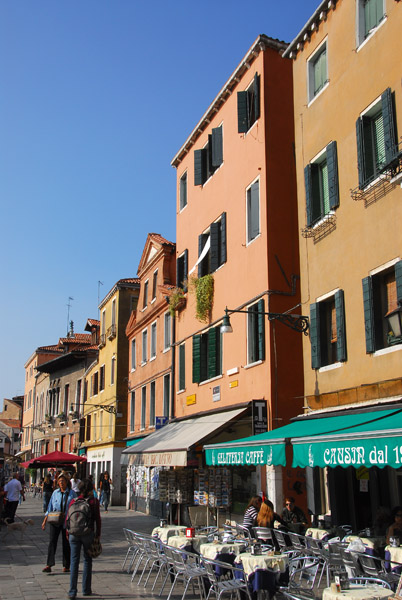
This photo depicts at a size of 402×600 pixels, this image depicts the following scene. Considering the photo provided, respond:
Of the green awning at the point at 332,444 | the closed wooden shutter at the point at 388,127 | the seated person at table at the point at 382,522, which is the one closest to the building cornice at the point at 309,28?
the closed wooden shutter at the point at 388,127

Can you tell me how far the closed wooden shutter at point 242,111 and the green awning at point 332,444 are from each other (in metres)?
8.58

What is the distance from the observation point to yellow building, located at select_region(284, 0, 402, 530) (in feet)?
37.2

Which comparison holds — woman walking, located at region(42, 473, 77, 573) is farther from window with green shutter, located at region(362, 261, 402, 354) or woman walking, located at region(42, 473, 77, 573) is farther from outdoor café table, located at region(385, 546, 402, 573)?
window with green shutter, located at region(362, 261, 402, 354)

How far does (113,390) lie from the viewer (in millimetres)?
34094

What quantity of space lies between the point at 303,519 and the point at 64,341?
38.7 metres

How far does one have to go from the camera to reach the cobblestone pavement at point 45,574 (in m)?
9.52

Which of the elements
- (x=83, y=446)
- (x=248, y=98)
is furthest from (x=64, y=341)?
(x=248, y=98)

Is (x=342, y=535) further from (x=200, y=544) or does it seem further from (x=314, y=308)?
(x=314, y=308)

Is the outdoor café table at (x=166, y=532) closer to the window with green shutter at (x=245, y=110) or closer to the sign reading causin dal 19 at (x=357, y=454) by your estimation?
the sign reading causin dal 19 at (x=357, y=454)

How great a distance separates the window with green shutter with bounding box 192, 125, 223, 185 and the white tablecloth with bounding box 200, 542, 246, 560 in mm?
12984

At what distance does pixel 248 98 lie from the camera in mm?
18156

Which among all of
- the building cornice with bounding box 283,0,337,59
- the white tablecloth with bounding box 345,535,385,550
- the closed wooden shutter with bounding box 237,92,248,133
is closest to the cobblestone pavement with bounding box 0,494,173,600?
the white tablecloth with bounding box 345,535,385,550

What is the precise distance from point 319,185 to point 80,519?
8846mm

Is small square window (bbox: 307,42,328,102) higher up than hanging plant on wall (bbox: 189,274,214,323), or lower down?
higher up
